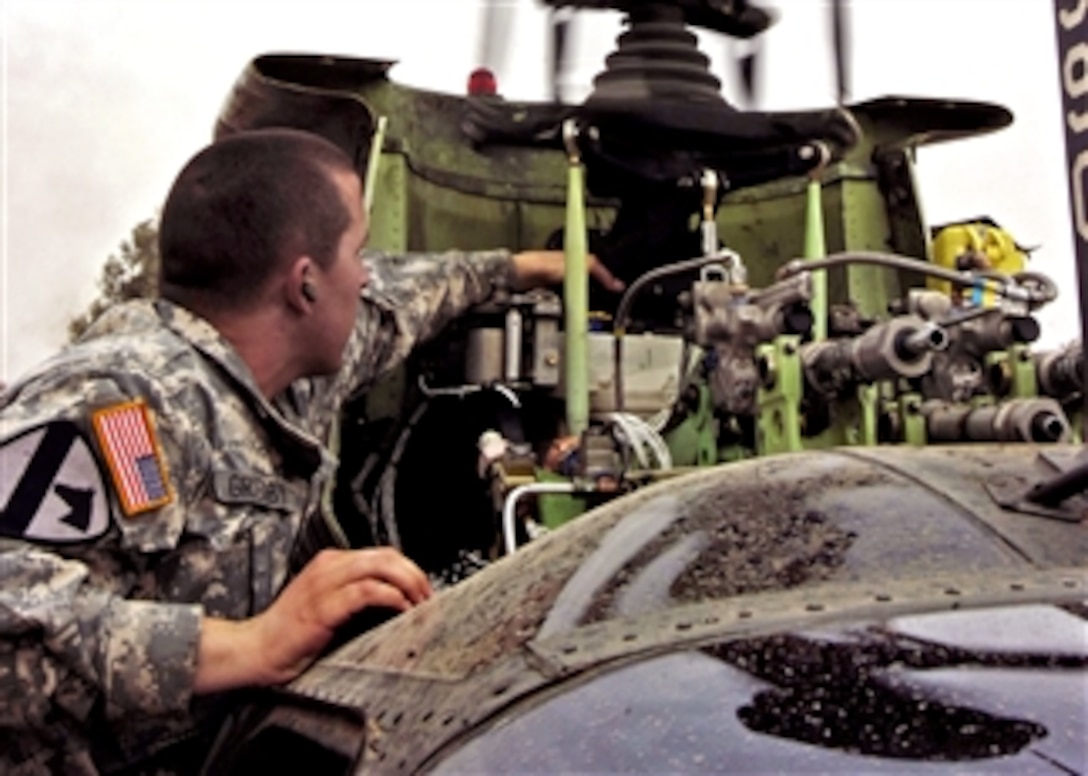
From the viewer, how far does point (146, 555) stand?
213 cm

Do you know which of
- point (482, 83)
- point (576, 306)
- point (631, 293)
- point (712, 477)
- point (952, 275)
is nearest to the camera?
point (712, 477)

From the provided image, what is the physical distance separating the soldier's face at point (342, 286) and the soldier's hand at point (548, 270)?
1.57m

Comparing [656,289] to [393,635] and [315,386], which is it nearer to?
[315,386]

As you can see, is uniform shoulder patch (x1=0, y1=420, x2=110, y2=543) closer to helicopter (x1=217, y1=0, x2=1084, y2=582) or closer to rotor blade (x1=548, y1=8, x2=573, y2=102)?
helicopter (x1=217, y1=0, x2=1084, y2=582)

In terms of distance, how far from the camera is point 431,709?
138 cm

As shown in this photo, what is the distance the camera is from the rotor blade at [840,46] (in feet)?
15.7

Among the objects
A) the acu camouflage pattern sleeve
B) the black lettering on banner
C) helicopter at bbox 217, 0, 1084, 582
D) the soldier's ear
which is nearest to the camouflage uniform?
the soldier's ear

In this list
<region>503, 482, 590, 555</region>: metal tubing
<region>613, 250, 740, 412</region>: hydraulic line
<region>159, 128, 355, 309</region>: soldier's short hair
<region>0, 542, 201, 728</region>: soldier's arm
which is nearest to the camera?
<region>0, 542, 201, 728</region>: soldier's arm

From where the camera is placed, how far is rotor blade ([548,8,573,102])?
464cm

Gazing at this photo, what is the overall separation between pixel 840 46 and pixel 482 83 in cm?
120

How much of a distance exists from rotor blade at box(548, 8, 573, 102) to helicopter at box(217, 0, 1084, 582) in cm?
1

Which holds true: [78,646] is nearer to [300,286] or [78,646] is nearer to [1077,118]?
[300,286]

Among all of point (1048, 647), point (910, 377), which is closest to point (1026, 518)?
point (1048, 647)

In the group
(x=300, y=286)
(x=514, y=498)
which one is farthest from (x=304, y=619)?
(x=514, y=498)
